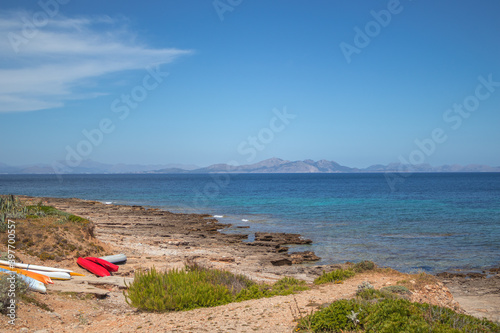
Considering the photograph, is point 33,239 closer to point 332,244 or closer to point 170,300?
point 170,300

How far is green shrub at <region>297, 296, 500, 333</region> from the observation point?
19.2 ft

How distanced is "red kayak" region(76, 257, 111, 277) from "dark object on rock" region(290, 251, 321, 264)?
1000 centimetres

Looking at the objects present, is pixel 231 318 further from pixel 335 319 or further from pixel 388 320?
pixel 388 320

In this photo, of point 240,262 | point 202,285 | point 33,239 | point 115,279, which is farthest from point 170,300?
point 240,262

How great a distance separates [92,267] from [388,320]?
1095 centimetres

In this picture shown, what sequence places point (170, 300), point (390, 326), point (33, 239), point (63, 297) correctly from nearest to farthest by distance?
1. point (390, 326)
2. point (170, 300)
3. point (63, 297)
4. point (33, 239)

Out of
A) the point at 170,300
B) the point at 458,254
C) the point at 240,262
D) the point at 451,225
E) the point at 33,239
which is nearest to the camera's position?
the point at 170,300

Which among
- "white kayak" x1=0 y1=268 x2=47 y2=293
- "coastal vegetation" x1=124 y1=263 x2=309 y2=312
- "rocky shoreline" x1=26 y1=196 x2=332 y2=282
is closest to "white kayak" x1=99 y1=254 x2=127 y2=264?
"rocky shoreline" x1=26 y1=196 x2=332 y2=282

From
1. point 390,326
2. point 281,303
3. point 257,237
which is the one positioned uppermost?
point 390,326

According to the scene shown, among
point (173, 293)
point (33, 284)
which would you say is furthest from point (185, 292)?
point (33, 284)

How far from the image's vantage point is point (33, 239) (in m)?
14.3

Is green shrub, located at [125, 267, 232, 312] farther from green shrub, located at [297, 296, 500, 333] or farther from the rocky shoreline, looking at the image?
the rocky shoreline

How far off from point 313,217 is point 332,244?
14.0 m

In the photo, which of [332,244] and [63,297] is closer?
[63,297]
